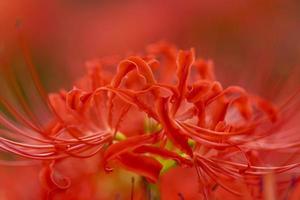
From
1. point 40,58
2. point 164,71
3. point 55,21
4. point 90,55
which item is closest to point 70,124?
point 164,71

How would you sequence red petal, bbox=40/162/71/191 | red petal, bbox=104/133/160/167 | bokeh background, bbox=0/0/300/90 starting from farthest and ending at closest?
bokeh background, bbox=0/0/300/90 < red petal, bbox=40/162/71/191 < red petal, bbox=104/133/160/167

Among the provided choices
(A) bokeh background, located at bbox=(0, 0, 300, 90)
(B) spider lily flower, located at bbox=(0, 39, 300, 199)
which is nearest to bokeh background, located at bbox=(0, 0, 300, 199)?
(A) bokeh background, located at bbox=(0, 0, 300, 90)

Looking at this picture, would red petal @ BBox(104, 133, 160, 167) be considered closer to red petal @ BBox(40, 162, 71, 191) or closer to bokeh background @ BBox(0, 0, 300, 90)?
red petal @ BBox(40, 162, 71, 191)

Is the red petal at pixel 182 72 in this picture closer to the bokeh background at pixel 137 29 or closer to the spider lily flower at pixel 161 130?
the spider lily flower at pixel 161 130

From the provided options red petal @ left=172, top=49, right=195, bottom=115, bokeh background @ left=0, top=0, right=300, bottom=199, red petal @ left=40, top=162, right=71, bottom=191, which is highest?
bokeh background @ left=0, top=0, right=300, bottom=199

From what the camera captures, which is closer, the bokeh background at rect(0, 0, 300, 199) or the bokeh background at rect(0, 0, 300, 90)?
the bokeh background at rect(0, 0, 300, 199)

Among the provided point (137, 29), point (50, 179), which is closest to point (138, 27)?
point (137, 29)

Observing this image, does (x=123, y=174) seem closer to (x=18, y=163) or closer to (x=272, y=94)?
(x=18, y=163)

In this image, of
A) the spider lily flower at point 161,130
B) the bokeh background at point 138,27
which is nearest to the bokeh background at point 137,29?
the bokeh background at point 138,27
